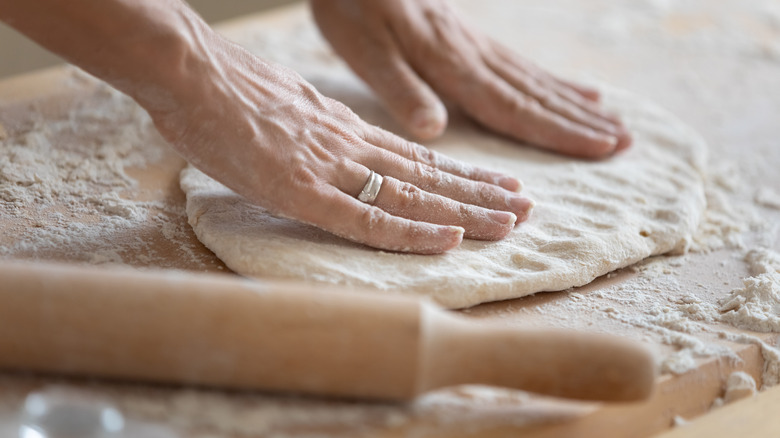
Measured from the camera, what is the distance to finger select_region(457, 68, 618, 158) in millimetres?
1800

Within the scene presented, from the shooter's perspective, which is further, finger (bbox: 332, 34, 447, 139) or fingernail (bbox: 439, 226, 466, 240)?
finger (bbox: 332, 34, 447, 139)

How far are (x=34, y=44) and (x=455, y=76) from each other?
1.88 meters

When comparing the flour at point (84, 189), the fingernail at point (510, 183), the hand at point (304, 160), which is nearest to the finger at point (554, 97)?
the fingernail at point (510, 183)

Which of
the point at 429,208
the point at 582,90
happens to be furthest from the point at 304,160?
the point at 582,90

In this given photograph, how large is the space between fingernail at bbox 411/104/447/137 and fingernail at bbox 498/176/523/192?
0.27m

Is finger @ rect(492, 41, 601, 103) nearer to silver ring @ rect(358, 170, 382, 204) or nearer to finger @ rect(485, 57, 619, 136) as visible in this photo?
finger @ rect(485, 57, 619, 136)

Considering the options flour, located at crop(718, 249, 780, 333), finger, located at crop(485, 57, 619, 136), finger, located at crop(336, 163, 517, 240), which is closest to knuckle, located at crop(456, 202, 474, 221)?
finger, located at crop(336, 163, 517, 240)

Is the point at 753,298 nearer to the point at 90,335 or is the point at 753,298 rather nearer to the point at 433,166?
the point at 433,166

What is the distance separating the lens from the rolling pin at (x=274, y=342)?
96cm

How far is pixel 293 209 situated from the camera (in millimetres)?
1284

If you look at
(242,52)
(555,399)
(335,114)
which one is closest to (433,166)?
(335,114)

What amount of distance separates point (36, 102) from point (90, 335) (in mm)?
1077

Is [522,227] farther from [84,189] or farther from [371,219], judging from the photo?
[84,189]

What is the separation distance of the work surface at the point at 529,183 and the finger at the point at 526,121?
284mm
